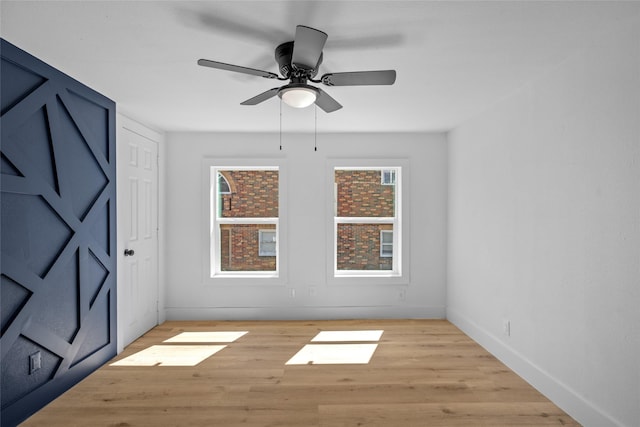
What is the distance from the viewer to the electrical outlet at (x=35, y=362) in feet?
7.60

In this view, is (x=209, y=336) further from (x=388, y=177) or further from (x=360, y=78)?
(x=360, y=78)

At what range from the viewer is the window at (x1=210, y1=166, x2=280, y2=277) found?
456cm

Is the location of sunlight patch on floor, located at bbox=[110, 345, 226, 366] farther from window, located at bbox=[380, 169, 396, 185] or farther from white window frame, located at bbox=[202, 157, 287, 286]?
window, located at bbox=[380, 169, 396, 185]

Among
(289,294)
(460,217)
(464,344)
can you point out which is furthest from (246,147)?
(464,344)

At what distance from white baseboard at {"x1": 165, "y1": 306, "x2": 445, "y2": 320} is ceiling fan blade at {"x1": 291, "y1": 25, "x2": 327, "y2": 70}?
3187 millimetres

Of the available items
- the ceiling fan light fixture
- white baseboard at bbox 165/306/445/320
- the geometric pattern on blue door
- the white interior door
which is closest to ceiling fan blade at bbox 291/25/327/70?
the ceiling fan light fixture

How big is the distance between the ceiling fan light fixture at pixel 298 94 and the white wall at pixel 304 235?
2293 millimetres

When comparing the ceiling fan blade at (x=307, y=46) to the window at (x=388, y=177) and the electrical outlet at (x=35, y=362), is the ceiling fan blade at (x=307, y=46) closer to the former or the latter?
the electrical outlet at (x=35, y=362)

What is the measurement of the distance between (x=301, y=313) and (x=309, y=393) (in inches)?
71.9

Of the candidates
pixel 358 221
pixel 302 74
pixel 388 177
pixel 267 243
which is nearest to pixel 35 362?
pixel 302 74

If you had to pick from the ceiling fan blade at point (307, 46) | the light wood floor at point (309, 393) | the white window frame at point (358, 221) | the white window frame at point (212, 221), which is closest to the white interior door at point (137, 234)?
the light wood floor at point (309, 393)

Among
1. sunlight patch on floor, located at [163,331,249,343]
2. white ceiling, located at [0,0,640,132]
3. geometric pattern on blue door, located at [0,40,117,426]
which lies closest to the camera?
white ceiling, located at [0,0,640,132]

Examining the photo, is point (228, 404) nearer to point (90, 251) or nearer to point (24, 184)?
point (90, 251)

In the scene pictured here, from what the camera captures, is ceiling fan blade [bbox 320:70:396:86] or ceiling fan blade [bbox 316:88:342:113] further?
ceiling fan blade [bbox 316:88:342:113]
